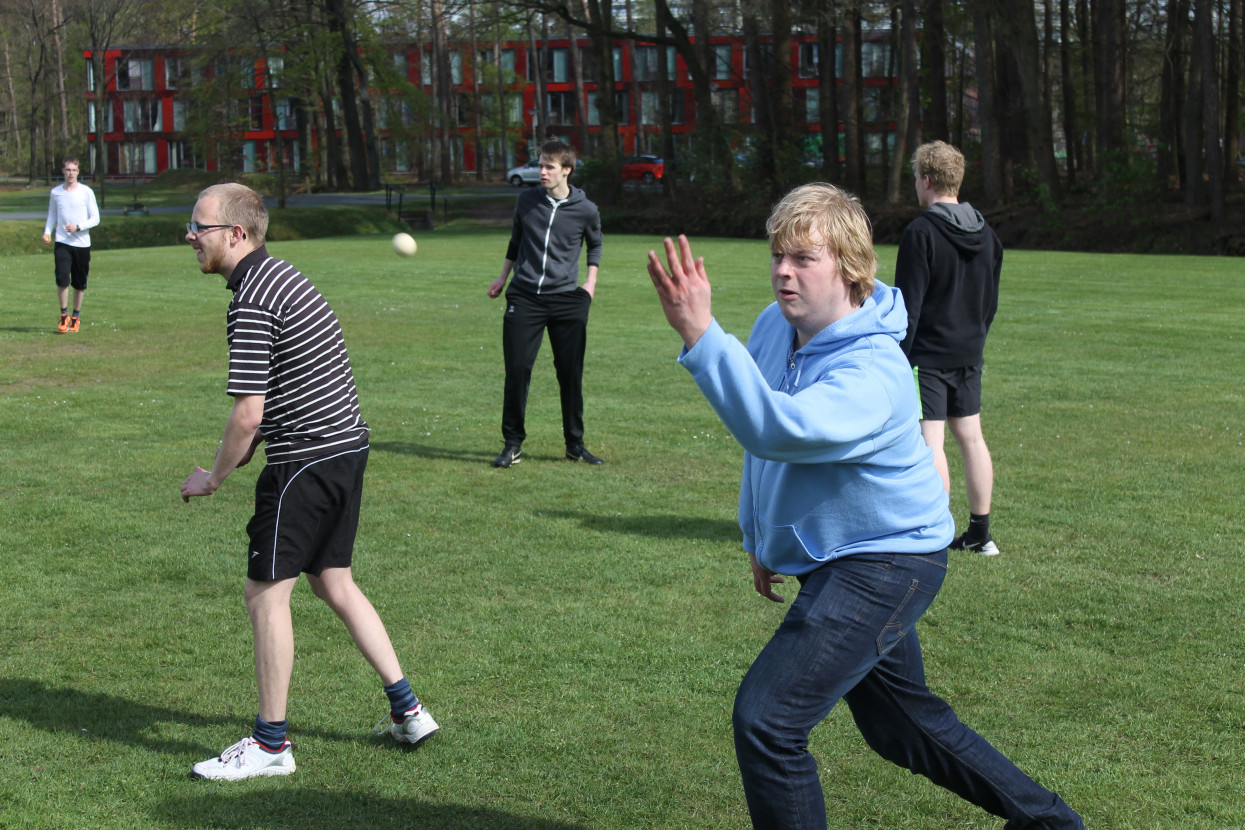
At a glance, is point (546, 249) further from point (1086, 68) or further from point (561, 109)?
point (561, 109)

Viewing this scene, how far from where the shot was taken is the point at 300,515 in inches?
154

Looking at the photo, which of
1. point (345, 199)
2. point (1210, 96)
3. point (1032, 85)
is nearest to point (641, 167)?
point (345, 199)

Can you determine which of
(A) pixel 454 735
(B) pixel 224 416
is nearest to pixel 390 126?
(B) pixel 224 416

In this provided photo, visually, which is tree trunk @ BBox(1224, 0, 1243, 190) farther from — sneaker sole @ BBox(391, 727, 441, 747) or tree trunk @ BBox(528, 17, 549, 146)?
sneaker sole @ BBox(391, 727, 441, 747)

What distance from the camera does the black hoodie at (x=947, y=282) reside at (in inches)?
240

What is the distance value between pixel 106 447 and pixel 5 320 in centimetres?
902

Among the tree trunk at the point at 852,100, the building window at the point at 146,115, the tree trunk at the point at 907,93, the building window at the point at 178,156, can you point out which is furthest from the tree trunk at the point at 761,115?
the building window at the point at 146,115

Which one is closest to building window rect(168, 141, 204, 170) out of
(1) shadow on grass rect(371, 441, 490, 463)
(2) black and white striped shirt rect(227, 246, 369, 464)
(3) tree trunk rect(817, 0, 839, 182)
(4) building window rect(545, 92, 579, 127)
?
(4) building window rect(545, 92, 579, 127)

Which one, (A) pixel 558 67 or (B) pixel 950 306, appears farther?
(A) pixel 558 67

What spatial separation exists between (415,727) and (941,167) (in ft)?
12.3

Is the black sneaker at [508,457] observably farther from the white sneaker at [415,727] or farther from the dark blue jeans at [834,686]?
the dark blue jeans at [834,686]

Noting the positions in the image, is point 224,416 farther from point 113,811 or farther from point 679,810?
point 679,810

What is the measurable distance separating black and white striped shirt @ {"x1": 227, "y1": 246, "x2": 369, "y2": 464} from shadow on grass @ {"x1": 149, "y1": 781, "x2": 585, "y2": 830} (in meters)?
1.11

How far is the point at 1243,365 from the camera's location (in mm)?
13180
